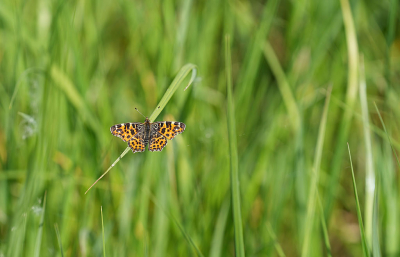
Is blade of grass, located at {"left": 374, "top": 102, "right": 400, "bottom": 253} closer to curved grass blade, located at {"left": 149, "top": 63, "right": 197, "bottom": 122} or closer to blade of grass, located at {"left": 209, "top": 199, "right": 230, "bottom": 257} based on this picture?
blade of grass, located at {"left": 209, "top": 199, "right": 230, "bottom": 257}

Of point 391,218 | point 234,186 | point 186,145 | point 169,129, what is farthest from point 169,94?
point 391,218

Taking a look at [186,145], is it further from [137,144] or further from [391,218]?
[391,218]

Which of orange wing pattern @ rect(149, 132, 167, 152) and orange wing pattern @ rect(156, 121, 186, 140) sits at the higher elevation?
orange wing pattern @ rect(156, 121, 186, 140)

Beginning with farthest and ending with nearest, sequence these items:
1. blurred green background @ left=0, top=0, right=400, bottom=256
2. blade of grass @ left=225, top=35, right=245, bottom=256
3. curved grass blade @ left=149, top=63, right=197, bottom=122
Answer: blurred green background @ left=0, top=0, right=400, bottom=256 < curved grass blade @ left=149, top=63, right=197, bottom=122 < blade of grass @ left=225, top=35, right=245, bottom=256

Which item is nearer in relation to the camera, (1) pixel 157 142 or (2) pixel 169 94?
(2) pixel 169 94

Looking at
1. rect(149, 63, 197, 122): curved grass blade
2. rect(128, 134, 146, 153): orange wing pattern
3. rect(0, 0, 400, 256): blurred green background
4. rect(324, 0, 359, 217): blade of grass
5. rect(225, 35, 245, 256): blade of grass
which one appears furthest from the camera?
rect(324, 0, 359, 217): blade of grass

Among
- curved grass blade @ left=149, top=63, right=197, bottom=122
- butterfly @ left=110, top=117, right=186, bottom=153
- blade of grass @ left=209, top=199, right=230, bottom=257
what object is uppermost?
curved grass blade @ left=149, top=63, right=197, bottom=122

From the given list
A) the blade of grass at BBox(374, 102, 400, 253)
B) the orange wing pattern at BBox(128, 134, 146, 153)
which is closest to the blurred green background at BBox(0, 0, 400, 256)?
the blade of grass at BBox(374, 102, 400, 253)
